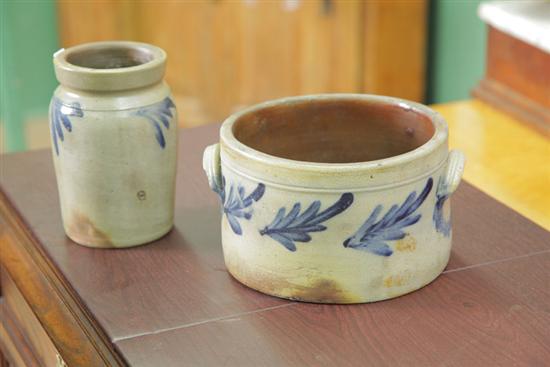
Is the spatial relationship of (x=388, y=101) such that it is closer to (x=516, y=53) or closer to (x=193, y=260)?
(x=193, y=260)

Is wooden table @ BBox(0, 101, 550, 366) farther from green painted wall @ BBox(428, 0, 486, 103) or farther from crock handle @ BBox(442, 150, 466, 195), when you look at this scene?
green painted wall @ BBox(428, 0, 486, 103)

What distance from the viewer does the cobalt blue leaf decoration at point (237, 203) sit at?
88 centimetres

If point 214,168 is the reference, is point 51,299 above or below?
below

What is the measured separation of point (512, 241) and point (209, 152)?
31 cm

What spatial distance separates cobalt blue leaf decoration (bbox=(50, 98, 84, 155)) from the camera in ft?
3.18

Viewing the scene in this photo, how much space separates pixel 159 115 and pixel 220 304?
0.67 feet

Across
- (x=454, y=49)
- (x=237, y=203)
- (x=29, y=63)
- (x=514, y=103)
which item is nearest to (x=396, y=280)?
(x=237, y=203)

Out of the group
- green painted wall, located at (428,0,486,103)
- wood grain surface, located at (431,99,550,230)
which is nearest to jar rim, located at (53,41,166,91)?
wood grain surface, located at (431,99,550,230)

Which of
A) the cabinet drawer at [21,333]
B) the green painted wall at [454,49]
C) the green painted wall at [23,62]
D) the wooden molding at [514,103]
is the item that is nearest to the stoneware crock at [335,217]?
the cabinet drawer at [21,333]

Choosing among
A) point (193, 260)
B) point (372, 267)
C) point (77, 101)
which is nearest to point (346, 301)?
point (372, 267)

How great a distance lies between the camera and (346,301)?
896mm

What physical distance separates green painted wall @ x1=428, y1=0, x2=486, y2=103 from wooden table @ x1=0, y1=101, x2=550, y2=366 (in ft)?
3.56

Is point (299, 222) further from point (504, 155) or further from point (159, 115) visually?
point (504, 155)

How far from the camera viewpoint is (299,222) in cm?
86
